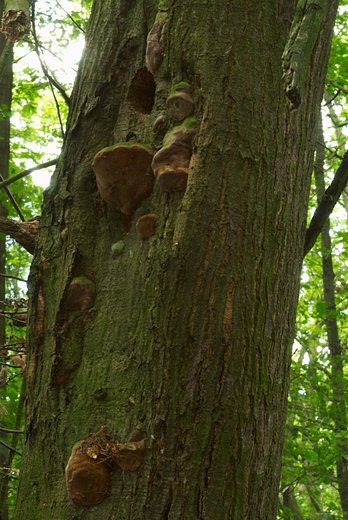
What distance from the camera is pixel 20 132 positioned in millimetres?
12188

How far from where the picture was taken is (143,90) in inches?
77.3

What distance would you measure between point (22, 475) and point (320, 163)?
8585 mm

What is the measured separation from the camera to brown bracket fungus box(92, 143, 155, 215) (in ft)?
5.73

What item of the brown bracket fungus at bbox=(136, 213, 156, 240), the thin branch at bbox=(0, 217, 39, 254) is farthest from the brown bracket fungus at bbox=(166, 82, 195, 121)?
the thin branch at bbox=(0, 217, 39, 254)

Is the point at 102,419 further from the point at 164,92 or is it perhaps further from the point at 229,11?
the point at 229,11

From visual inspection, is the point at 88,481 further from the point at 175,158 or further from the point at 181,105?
the point at 181,105

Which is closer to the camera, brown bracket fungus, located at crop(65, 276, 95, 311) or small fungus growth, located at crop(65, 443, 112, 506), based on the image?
small fungus growth, located at crop(65, 443, 112, 506)

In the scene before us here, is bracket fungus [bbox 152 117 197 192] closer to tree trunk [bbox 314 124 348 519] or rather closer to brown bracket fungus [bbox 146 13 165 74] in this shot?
brown bracket fungus [bbox 146 13 165 74]

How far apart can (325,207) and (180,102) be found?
0.75 metres

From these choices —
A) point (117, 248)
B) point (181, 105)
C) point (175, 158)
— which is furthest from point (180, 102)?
point (117, 248)

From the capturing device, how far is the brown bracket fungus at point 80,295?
1715 mm

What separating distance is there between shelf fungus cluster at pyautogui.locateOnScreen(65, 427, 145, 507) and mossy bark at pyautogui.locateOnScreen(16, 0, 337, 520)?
2cm

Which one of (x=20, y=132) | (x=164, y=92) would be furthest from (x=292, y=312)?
(x=20, y=132)

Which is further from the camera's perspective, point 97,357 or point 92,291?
point 92,291
